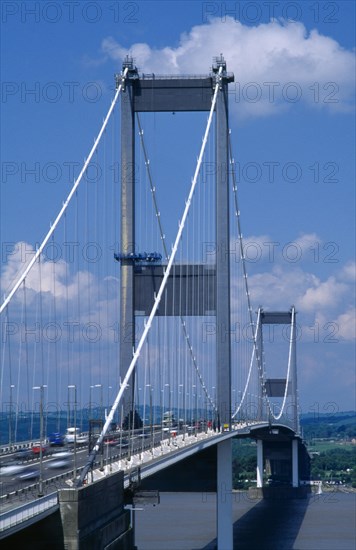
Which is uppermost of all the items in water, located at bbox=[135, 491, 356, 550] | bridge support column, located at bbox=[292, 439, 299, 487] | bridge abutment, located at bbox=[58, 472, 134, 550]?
bridge abutment, located at bbox=[58, 472, 134, 550]

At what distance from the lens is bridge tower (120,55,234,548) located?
29.2 metres

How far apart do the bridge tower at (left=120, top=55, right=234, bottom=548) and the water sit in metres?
3.54

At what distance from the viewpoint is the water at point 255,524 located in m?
37.6

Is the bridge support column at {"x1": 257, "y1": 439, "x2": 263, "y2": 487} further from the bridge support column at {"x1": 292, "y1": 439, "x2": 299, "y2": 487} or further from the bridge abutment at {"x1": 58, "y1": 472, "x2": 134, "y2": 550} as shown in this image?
the bridge abutment at {"x1": 58, "y1": 472, "x2": 134, "y2": 550}

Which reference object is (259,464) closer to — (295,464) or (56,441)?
(295,464)

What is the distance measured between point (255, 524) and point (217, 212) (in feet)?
62.4

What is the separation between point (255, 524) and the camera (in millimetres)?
46188

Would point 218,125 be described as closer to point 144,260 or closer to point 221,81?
point 221,81

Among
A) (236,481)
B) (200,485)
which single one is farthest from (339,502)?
(200,485)

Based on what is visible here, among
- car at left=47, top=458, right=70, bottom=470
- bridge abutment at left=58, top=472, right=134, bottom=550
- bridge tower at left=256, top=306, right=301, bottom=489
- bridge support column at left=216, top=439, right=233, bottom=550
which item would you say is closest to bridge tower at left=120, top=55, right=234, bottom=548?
bridge support column at left=216, top=439, right=233, bottom=550

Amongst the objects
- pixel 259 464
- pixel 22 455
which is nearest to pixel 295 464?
pixel 259 464

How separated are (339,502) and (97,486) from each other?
48.2 m

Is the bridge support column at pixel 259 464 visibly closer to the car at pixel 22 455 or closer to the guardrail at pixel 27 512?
the car at pixel 22 455

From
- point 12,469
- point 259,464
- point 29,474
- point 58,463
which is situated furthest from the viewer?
point 259,464
